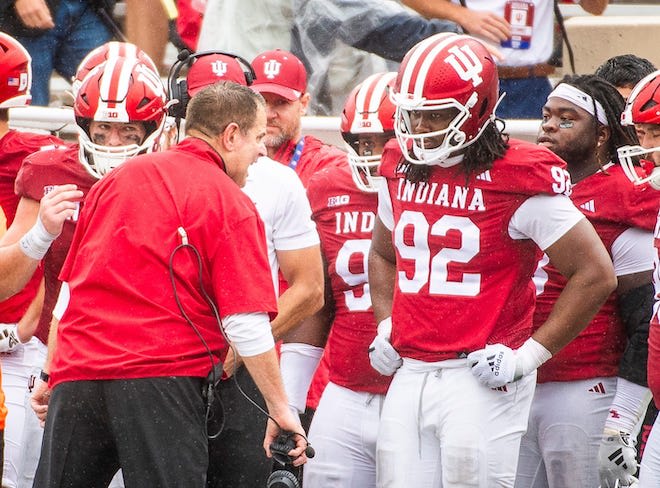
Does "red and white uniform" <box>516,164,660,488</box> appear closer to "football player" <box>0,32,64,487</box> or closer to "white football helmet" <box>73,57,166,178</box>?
"white football helmet" <box>73,57,166,178</box>

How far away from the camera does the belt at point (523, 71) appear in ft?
24.3

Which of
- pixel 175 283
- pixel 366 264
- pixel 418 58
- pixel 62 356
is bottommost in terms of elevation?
pixel 366 264

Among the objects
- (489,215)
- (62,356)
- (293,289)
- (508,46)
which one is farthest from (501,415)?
(508,46)

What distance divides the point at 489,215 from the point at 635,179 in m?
0.76

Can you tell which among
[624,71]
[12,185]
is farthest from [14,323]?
[624,71]

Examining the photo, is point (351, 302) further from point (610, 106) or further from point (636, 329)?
point (610, 106)

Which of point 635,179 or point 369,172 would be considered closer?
point 635,179

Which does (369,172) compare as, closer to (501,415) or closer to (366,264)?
(366,264)

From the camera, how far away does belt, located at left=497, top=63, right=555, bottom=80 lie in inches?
292

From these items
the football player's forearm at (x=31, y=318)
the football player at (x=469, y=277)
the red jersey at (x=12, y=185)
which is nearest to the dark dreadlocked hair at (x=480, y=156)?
the football player at (x=469, y=277)

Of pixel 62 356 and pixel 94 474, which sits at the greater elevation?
pixel 62 356

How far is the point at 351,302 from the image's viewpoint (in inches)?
224

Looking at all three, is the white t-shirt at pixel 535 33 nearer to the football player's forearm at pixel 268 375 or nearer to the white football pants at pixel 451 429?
the white football pants at pixel 451 429

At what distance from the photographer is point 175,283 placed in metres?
4.28
